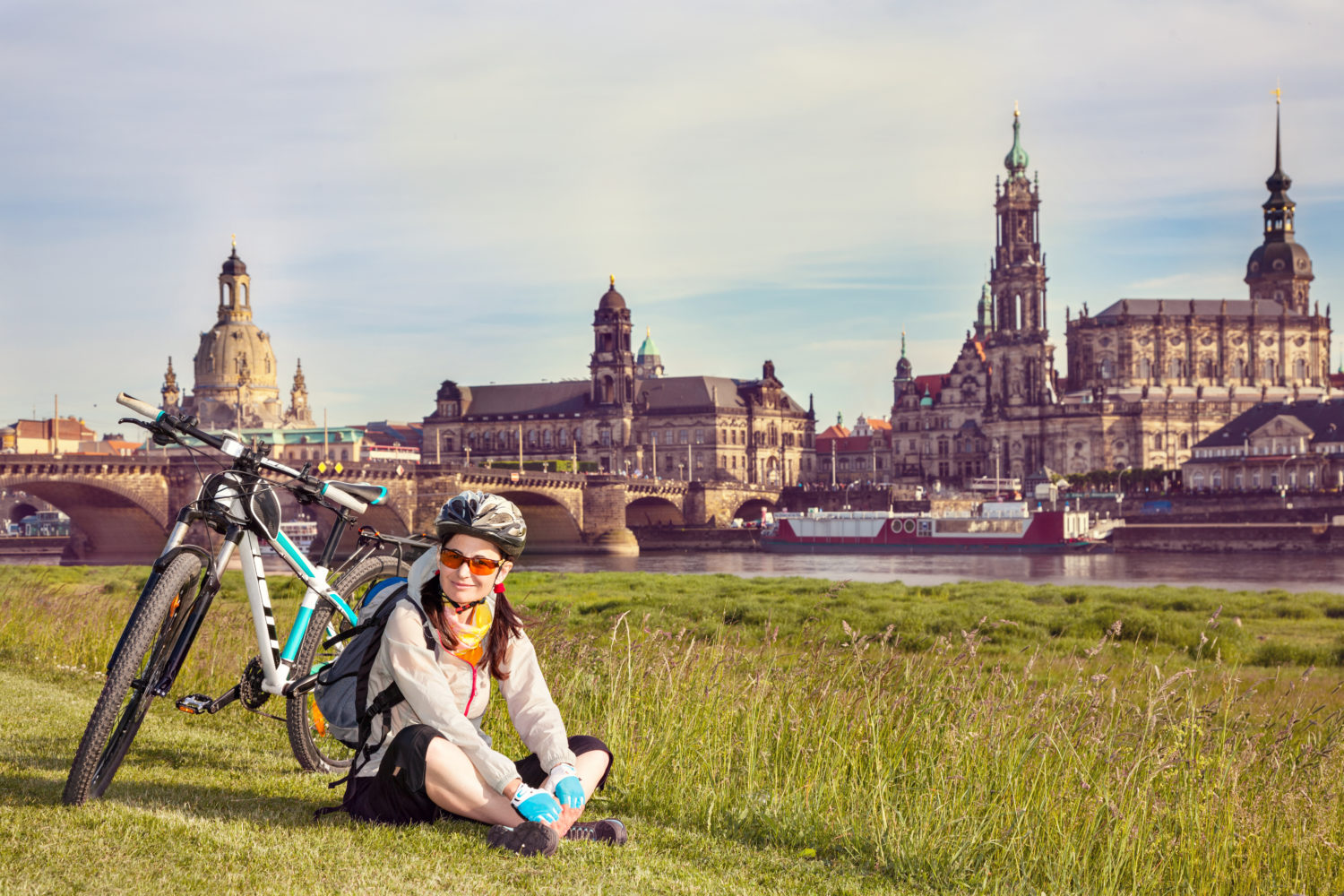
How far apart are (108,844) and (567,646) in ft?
12.8

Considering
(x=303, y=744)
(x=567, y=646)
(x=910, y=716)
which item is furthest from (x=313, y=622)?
(x=910, y=716)

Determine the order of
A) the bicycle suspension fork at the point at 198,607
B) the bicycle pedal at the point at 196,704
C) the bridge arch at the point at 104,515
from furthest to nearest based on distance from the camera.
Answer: the bridge arch at the point at 104,515 < the bicycle pedal at the point at 196,704 < the bicycle suspension fork at the point at 198,607

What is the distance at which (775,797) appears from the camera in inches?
214

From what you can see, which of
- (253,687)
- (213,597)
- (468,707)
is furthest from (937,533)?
(468,707)

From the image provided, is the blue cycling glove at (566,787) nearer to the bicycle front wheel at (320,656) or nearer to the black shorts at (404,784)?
the black shorts at (404,784)

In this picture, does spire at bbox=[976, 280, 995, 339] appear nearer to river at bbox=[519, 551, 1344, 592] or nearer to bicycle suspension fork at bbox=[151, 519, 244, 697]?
Answer: river at bbox=[519, 551, 1344, 592]

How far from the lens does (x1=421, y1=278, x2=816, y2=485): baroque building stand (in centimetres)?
11688

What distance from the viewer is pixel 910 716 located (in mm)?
6977

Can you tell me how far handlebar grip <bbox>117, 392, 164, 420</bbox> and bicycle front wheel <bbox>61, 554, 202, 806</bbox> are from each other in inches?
25.1

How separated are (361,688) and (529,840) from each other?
0.83 meters

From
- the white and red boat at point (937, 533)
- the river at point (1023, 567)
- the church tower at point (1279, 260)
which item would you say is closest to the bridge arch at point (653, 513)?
the white and red boat at point (937, 533)

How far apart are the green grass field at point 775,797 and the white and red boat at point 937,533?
61.2 metres

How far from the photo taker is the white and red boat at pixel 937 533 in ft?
221

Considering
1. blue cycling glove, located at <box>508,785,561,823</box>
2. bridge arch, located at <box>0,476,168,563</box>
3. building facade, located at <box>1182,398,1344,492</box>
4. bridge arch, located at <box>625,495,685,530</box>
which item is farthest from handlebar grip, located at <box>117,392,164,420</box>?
building facade, located at <box>1182,398,1344,492</box>
